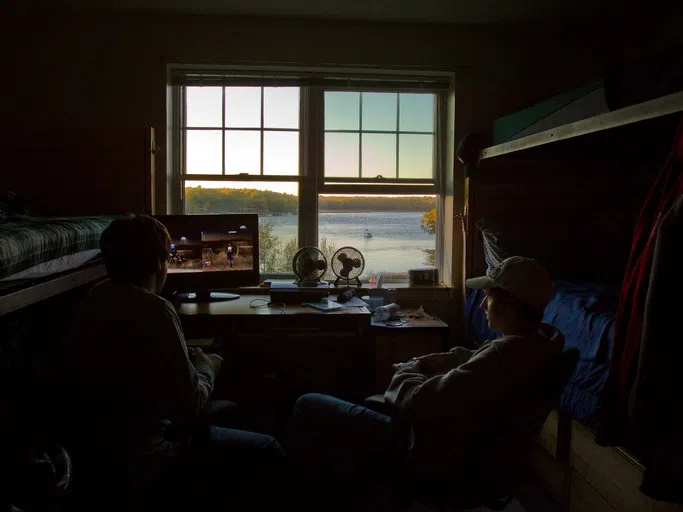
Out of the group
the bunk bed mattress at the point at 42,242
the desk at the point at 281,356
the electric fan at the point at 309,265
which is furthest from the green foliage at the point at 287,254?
the bunk bed mattress at the point at 42,242

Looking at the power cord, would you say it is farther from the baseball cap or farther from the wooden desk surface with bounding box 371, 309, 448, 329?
the baseball cap

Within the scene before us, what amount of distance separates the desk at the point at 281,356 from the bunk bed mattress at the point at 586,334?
809mm

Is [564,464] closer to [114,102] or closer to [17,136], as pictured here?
[114,102]

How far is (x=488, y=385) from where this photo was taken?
1497 mm

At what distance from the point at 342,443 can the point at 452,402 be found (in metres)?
0.49

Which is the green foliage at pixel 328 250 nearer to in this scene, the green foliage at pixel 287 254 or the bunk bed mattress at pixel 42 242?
the green foliage at pixel 287 254

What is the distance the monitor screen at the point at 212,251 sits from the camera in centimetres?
313

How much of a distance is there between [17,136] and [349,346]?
8.46ft

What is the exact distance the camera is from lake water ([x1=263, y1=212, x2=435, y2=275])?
3.75 m

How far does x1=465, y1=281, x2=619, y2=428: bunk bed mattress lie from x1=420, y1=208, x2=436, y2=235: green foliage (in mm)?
1098

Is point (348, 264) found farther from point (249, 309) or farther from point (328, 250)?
point (249, 309)

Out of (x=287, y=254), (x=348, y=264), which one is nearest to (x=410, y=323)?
(x=348, y=264)

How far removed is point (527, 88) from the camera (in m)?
3.63

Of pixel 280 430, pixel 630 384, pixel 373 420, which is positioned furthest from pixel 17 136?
pixel 630 384
